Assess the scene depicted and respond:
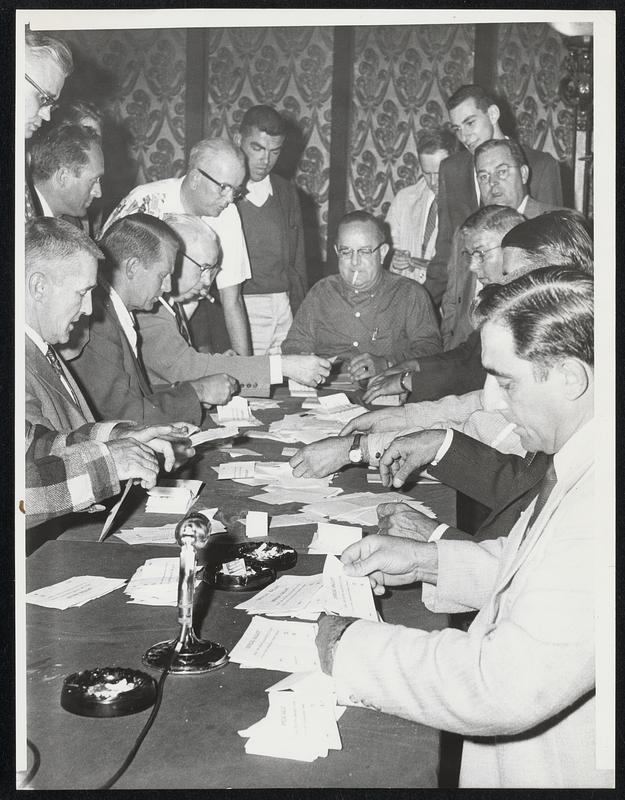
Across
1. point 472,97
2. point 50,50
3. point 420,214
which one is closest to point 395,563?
point 50,50

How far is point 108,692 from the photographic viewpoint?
1.44 meters

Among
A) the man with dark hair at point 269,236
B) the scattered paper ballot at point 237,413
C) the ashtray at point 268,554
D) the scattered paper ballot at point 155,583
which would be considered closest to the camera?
the scattered paper ballot at point 155,583

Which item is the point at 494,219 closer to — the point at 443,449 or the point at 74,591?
the point at 443,449

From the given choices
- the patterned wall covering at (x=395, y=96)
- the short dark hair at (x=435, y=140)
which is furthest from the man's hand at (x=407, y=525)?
the patterned wall covering at (x=395, y=96)

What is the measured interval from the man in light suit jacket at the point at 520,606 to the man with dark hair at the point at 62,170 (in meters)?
2.24

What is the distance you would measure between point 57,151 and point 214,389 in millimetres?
1256

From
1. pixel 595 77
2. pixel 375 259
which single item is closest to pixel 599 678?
pixel 595 77

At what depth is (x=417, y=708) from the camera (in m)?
1.37

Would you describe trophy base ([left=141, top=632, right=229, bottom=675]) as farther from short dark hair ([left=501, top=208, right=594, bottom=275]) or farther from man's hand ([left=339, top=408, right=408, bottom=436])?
man's hand ([left=339, top=408, right=408, bottom=436])

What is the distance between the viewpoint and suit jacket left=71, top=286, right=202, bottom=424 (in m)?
3.46

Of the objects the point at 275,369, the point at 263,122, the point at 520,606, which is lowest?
the point at 520,606

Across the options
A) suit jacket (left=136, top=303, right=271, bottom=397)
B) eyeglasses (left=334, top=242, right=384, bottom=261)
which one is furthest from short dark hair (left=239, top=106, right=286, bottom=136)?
suit jacket (left=136, top=303, right=271, bottom=397)

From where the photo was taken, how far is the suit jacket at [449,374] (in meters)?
4.30

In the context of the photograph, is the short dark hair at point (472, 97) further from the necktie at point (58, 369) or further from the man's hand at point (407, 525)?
the man's hand at point (407, 525)
